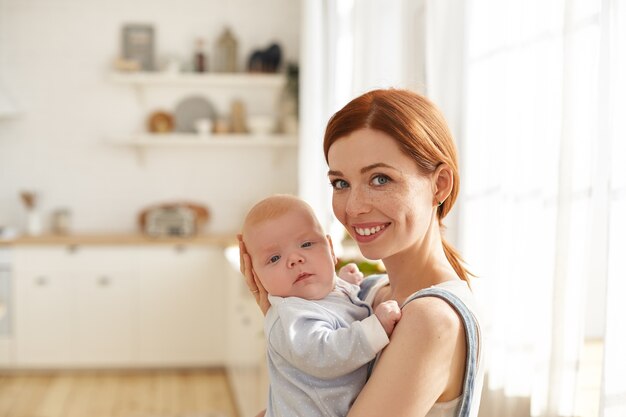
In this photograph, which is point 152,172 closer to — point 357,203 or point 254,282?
point 254,282

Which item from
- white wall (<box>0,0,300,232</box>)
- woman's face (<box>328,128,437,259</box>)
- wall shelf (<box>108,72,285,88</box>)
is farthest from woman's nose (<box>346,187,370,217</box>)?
white wall (<box>0,0,300,232</box>)

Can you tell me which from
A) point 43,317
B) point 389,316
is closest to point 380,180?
point 389,316

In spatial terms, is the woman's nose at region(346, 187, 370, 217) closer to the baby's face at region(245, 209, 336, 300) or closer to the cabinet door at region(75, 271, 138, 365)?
the baby's face at region(245, 209, 336, 300)

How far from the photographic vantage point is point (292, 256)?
4.83ft

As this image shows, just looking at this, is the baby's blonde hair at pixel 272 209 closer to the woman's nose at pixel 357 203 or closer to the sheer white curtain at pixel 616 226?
the woman's nose at pixel 357 203

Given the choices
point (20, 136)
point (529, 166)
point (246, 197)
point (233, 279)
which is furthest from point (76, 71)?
point (529, 166)

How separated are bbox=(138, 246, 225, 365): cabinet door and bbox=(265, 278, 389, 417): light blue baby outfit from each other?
13.7 feet

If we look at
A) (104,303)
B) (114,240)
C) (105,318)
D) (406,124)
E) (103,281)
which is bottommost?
(105,318)

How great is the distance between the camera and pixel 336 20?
15.5 feet

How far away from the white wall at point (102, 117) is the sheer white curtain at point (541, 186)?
4.10 m

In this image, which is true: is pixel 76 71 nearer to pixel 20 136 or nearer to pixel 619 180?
pixel 20 136

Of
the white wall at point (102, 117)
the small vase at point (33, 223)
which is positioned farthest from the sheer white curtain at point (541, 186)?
the small vase at point (33, 223)

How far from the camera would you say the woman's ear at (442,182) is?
1.38m

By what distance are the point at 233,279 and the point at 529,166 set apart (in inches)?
127
